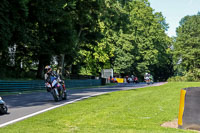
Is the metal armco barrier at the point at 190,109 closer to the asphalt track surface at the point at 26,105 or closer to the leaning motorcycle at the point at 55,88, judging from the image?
the asphalt track surface at the point at 26,105

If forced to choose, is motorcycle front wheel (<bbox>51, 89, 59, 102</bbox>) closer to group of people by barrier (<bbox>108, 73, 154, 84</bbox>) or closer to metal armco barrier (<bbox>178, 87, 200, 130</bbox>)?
metal armco barrier (<bbox>178, 87, 200, 130</bbox>)

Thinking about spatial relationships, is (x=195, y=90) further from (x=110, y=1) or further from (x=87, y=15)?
(x=110, y=1)

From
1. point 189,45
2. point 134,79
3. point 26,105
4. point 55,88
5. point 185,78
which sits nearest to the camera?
point 26,105

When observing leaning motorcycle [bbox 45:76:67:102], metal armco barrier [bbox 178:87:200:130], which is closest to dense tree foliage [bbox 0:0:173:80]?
leaning motorcycle [bbox 45:76:67:102]

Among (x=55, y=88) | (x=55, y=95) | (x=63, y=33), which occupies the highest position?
(x=63, y=33)

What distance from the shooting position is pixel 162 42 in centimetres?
7388

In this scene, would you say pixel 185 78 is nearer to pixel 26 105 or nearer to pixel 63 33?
pixel 63 33

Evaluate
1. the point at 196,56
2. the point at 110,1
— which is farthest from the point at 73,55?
the point at 196,56

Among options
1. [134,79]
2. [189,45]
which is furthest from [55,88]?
[189,45]

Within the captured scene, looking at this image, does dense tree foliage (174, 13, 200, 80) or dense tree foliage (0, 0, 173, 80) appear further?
dense tree foliage (174, 13, 200, 80)

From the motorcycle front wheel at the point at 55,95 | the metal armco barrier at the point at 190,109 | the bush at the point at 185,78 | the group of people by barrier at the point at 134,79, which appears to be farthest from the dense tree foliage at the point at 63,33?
the metal armco barrier at the point at 190,109

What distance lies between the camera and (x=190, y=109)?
7.35 metres

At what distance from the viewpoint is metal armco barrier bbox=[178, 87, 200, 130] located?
23.7 feet

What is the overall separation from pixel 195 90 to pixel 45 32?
24.5m
